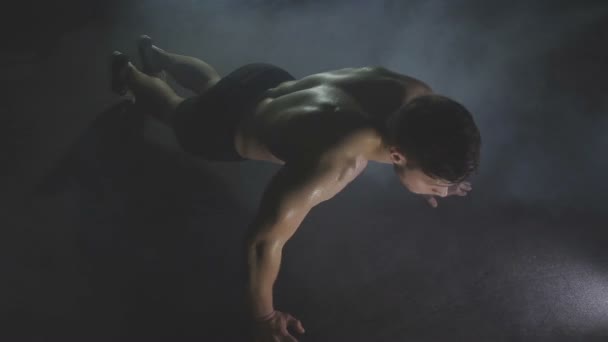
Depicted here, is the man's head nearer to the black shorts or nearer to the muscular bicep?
the muscular bicep

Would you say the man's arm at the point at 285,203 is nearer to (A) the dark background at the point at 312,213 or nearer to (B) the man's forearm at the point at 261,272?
(B) the man's forearm at the point at 261,272

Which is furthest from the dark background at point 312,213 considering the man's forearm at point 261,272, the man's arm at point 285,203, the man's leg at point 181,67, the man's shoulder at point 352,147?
the man's shoulder at point 352,147

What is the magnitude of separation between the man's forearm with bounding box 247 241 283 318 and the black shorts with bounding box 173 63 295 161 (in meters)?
0.54

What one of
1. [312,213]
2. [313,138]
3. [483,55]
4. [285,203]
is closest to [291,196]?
[285,203]

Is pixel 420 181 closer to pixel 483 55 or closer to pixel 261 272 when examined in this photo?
pixel 261 272

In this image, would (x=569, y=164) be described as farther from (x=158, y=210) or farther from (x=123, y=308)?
(x=123, y=308)

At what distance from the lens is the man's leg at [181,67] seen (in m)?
1.84

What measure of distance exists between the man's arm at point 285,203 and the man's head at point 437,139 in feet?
0.62

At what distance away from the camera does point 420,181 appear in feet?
3.99

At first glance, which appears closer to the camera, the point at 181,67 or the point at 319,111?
the point at 319,111

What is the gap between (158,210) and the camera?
1.71m

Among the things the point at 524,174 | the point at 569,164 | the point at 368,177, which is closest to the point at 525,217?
the point at 524,174

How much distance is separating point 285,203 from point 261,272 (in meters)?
0.23

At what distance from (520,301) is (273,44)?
6.58 ft
